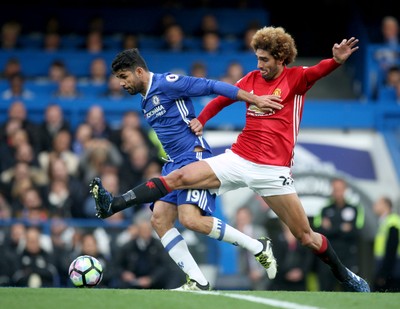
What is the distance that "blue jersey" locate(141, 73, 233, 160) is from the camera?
9.26 metres

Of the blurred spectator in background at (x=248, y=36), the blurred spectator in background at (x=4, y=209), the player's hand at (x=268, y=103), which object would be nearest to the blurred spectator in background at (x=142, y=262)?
the blurred spectator in background at (x=4, y=209)

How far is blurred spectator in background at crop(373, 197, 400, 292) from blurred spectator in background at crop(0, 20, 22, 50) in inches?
263

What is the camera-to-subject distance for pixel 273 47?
359 inches

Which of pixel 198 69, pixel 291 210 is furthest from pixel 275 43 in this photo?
pixel 198 69

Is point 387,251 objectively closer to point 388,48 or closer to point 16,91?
point 388,48

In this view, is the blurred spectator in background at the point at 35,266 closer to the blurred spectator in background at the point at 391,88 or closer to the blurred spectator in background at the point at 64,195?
the blurred spectator in background at the point at 64,195

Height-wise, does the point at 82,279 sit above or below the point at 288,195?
below

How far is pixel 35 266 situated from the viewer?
13.2m

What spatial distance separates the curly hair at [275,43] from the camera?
9.12 metres

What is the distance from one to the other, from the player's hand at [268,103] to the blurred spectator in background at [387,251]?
5721mm

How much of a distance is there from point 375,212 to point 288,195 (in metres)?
6.00

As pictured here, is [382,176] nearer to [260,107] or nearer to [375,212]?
[375,212]

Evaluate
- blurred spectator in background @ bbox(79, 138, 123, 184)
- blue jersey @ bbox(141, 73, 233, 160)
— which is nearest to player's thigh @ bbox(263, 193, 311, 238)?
blue jersey @ bbox(141, 73, 233, 160)

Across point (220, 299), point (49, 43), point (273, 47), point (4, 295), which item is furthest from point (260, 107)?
point (49, 43)
